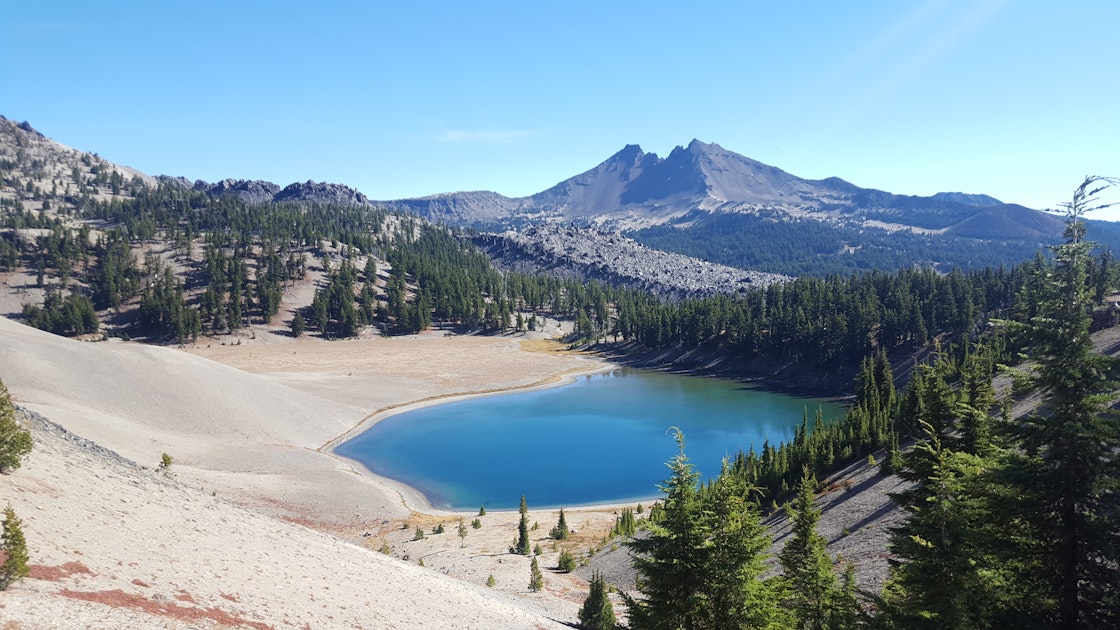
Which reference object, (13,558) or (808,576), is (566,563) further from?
(13,558)

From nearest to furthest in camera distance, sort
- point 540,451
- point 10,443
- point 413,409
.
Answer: point 10,443 < point 540,451 < point 413,409

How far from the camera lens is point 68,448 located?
77.6ft

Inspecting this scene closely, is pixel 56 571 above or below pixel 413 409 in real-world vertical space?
above

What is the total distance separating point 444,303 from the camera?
178000 millimetres

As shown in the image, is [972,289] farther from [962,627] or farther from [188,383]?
[188,383]

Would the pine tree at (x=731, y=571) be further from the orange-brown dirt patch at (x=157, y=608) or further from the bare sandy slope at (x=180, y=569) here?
the orange-brown dirt patch at (x=157, y=608)

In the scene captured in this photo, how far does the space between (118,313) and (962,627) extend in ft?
617

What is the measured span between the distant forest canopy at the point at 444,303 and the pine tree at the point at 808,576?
300 feet

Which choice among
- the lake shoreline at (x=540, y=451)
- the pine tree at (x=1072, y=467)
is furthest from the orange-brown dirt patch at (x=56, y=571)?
the lake shoreline at (x=540, y=451)

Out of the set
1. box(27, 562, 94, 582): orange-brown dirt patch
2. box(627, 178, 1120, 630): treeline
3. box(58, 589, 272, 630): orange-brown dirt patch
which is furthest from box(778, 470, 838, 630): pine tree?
box(27, 562, 94, 582): orange-brown dirt patch

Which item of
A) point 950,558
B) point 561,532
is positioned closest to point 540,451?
point 561,532

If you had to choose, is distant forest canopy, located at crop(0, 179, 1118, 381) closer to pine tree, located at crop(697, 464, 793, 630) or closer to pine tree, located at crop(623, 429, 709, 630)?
pine tree, located at crop(697, 464, 793, 630)

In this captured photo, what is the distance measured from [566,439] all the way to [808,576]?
55595 mm

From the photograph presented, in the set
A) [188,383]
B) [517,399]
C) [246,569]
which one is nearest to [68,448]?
[246,569]
